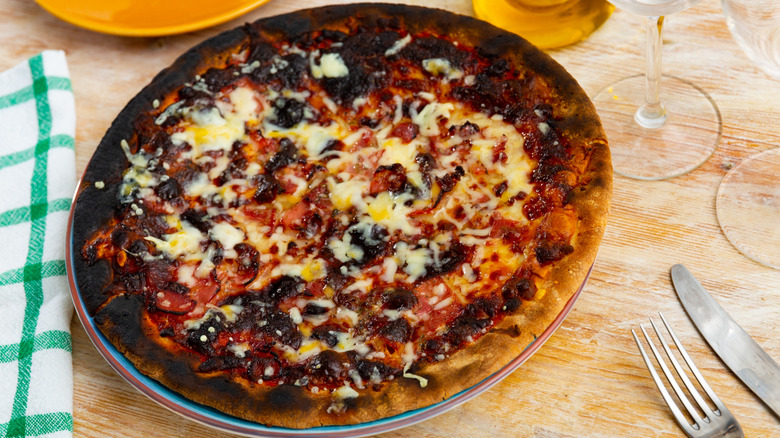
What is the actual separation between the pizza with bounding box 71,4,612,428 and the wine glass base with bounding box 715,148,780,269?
48 centimetres

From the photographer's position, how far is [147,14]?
3.42m

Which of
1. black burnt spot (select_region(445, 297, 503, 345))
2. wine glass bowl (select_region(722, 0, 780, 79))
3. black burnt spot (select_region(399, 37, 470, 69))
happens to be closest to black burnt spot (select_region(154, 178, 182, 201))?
black burnt spot (select_region(399, 37, 470, 69))

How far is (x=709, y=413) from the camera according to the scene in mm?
2053

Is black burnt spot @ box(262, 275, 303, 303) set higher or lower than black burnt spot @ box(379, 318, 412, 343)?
lower

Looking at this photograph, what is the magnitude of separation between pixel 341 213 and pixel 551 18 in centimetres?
129

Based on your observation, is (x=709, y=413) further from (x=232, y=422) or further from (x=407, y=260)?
(x=232, y=422)

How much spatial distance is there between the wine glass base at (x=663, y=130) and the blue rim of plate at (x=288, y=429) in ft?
2.33

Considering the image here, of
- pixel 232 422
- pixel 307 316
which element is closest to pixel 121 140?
pixel 307 316

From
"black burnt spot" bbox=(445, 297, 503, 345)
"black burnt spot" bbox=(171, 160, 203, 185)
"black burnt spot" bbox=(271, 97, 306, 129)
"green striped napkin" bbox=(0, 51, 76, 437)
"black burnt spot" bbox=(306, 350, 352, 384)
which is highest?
"black burnt spot" bbox=(271, 97, 306, 129)

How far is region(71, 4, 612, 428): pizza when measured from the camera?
7.14 feet

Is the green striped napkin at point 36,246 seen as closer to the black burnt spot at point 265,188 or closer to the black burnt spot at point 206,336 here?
the black burnt spot at point 206,336

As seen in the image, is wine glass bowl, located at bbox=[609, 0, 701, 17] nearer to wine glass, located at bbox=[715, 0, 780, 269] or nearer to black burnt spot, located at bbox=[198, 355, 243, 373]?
wine glass, located at bbox=[715, 0, 780, 269]

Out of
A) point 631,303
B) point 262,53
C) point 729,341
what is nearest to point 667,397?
point 729,341

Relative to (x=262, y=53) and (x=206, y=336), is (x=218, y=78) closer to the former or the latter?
(x=262, y=53)
